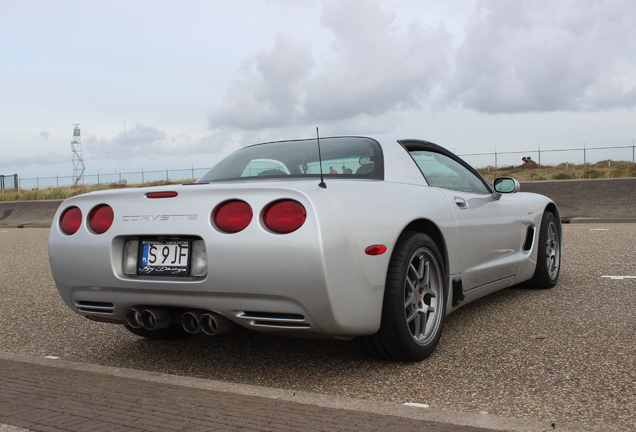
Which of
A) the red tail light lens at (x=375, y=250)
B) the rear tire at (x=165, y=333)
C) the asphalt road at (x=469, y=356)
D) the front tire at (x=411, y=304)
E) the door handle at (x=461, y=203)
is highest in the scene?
the door handle at (x=461, y=203)

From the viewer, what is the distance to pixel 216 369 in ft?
11.5

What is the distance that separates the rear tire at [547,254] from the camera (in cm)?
545

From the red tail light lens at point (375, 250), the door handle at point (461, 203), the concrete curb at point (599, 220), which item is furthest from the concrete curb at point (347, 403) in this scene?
the concrete curb at point (599, 220)

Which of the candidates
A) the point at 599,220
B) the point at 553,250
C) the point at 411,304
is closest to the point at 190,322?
the point at 411,304

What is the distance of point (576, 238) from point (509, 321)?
250 inches

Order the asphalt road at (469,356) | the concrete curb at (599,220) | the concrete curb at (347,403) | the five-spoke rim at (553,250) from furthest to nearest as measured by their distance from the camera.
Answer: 1. the concrete curb at (599,220)
2. the five-spoke rim at (553,250)
3. the asphalt road at (469,356)
4. the concrete curb at (347,403)

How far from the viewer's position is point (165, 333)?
4066mm

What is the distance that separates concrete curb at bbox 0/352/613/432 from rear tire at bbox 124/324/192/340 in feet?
1.66

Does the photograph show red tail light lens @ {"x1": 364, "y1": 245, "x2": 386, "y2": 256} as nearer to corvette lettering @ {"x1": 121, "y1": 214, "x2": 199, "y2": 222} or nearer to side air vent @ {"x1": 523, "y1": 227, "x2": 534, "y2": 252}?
corvette lettering @ {"x1": 121, "y1": 214, "x2": 199, "y2": 222}

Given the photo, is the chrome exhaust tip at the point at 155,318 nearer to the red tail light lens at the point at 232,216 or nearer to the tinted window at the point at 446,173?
the red tail light lens at the point at 232,216

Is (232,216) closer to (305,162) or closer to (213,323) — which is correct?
(213,323)

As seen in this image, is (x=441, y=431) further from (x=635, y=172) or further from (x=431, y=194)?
(x=635, y=172)

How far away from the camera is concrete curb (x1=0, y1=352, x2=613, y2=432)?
8.14 ft

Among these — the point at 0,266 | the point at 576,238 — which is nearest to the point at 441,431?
the point at 0,266
